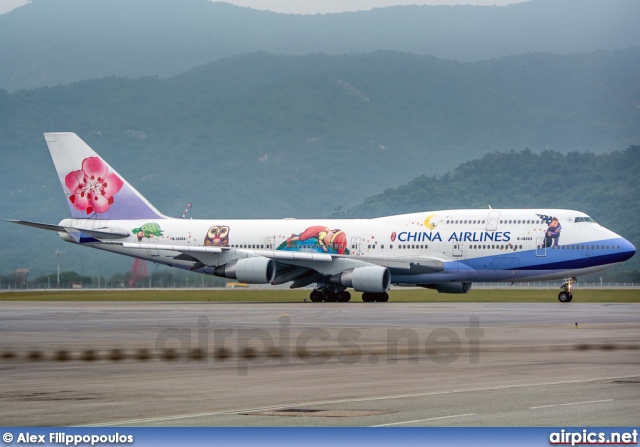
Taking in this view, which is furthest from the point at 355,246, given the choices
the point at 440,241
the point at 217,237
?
the point at 217,237

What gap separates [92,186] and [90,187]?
139mm

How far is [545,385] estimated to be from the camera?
1842 cm

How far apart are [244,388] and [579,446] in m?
7.18

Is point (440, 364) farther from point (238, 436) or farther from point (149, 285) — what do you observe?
point (149, 285)

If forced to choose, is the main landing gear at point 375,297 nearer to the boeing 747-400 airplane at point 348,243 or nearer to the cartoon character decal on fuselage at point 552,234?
the boeing 747-400 airplane at point 348,243

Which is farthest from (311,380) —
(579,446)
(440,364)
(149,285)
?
(149,285)

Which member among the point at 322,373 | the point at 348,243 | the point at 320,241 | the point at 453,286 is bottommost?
the point at 322,373

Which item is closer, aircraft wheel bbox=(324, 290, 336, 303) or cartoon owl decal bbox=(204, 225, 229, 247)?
aircraft wheel bbox=(324, 290, 336, 303)

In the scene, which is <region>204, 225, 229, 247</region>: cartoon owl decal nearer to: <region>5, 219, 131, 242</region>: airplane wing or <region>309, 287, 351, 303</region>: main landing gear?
<region>5, 219, 131, 242</region>: airplane wing

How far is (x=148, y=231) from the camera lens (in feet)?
225

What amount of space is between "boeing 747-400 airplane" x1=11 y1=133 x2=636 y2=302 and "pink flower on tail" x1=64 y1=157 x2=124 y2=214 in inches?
2.4

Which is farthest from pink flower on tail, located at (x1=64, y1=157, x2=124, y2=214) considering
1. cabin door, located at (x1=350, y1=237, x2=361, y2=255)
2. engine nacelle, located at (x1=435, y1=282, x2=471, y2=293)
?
engine nacelle, located at (x1=435, y1=282, x2=471, y2=293)

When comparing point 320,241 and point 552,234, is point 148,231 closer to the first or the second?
point 320,241

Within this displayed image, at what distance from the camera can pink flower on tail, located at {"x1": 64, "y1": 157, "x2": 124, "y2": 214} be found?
230 ft
